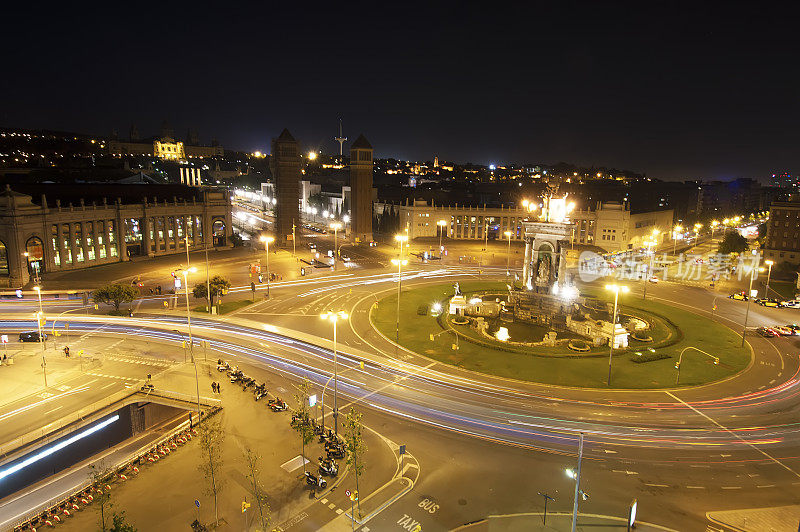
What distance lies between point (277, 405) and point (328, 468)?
10.4 metres

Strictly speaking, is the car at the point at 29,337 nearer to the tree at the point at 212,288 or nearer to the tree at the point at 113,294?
the tree at the point at 113,294

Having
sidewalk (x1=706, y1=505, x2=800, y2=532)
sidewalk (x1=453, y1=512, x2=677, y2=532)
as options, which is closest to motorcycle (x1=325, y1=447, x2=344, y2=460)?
sidewalk (x1=453, y1=512, x2=677, y2=532)

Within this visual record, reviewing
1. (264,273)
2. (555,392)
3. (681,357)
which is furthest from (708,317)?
(264,273)

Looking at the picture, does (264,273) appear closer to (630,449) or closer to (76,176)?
(630,449)

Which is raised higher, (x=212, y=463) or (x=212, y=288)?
(x=212, y=288)

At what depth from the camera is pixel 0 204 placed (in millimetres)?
80062

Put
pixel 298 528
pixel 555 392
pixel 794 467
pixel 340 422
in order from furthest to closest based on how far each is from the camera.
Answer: pixel 555 392, pixel 340 422, pixel 794 467, pixel 298 528

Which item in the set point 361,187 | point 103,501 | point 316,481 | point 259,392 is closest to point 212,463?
point 103,501

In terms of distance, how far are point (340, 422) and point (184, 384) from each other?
16.6m

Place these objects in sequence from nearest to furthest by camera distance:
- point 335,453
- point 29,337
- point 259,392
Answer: point 335,453 → point 259,392 → point 29,337

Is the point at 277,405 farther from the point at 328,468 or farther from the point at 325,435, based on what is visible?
the point at 328,468

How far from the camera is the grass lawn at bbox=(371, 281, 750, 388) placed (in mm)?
46406

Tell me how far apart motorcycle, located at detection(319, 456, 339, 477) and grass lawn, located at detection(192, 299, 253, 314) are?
4170 centimetres

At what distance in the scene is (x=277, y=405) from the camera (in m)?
39.2
